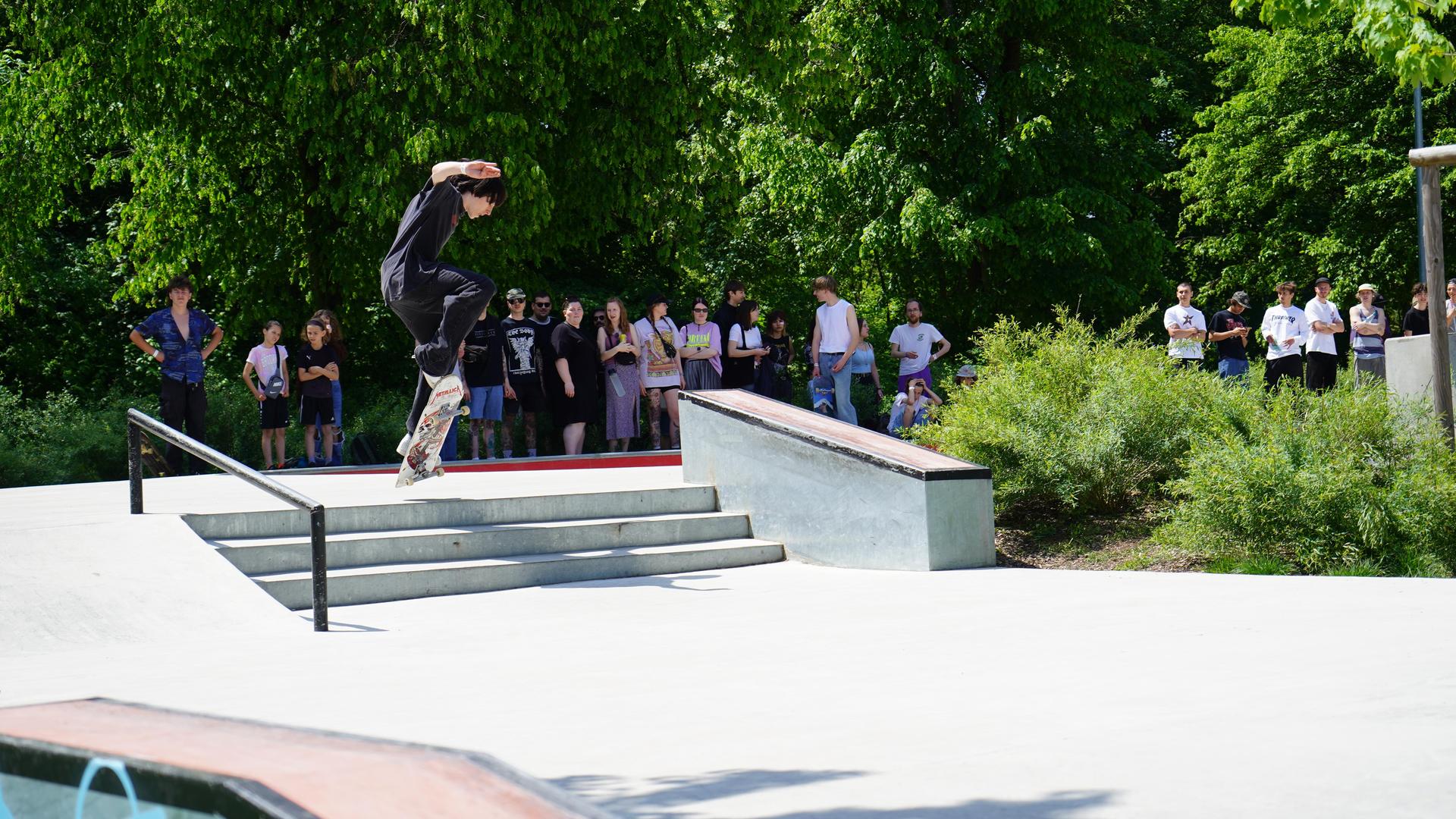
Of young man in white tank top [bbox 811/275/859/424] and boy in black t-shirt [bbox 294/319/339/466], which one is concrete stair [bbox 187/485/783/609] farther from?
boy in black t-shirt [bbox 294/319/339/466]

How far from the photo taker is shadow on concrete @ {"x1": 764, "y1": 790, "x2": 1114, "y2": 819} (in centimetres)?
343

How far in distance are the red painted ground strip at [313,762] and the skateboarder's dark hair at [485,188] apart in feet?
19.8

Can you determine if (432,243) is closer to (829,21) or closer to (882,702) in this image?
(882,702)

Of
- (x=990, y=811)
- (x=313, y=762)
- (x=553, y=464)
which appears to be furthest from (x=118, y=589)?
(x=553, y=464)

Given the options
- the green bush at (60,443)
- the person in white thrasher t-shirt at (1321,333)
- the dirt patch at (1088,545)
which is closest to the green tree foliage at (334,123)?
the green bush at (60,443)

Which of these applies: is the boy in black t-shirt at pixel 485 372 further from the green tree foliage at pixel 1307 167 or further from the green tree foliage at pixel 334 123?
the green tree foliage at pixel 1307 167

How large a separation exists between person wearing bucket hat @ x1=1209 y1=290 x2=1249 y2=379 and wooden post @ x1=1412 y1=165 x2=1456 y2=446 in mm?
6235

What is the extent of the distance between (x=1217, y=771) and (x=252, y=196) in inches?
689

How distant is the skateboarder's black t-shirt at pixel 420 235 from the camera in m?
8.52

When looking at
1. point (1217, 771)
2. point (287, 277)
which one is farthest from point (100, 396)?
point (1217, 771)

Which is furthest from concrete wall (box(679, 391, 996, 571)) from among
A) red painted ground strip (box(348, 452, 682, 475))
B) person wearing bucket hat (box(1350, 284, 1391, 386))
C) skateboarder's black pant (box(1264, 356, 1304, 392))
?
person wearing bucket hat (box(1350, 284, 1391, 386))

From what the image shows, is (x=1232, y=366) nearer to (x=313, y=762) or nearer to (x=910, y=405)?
(x=910, y=405)

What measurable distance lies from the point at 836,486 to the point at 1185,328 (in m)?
8.44

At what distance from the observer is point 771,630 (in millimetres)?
6660
